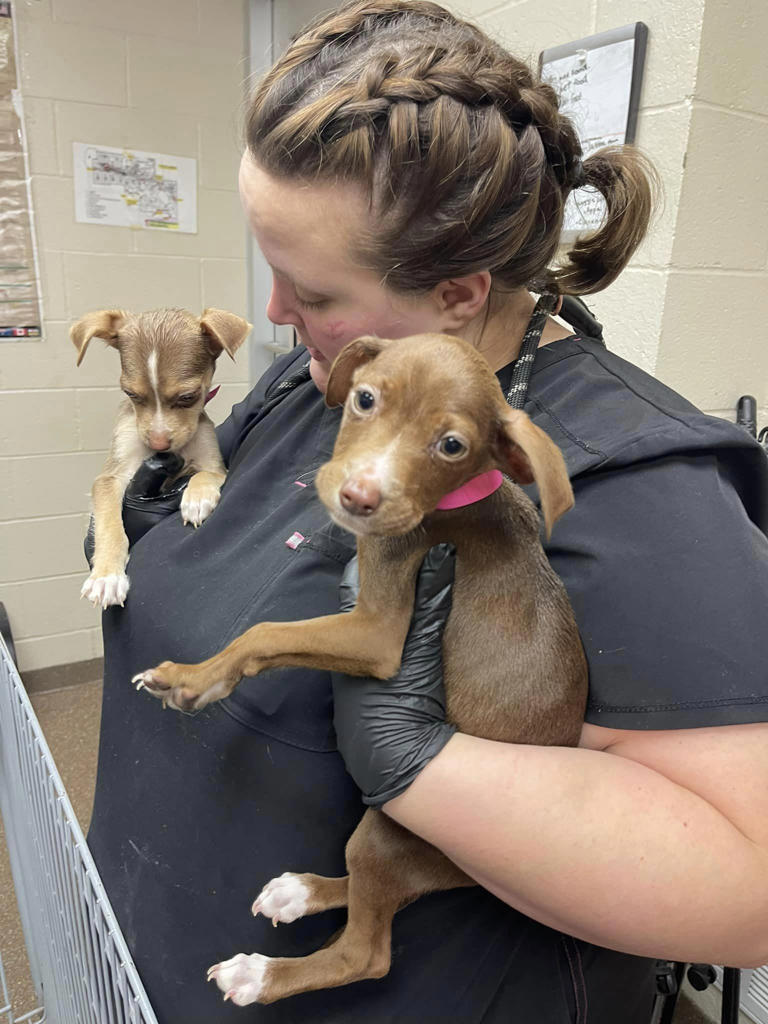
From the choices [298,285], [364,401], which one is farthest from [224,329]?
[364,401]

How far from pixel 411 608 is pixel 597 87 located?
1.60m

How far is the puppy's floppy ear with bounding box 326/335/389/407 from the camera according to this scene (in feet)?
2.95

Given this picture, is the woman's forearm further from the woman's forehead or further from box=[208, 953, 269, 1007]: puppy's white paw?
the woman's forehead

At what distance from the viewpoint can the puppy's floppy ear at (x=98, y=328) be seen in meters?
1.75

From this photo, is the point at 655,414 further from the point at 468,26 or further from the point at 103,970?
the point at 103,970

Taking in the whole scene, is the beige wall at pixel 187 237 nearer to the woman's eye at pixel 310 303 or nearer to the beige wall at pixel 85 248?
the beige wall at pixel 85 248

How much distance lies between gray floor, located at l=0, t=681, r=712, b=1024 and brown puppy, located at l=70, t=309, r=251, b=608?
5.05 ft

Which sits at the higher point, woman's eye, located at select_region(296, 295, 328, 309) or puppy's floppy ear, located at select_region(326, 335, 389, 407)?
woman's eye, located at select_region(296, 295, 328, 309)

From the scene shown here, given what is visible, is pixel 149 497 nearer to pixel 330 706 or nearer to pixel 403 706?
pixel 330 706

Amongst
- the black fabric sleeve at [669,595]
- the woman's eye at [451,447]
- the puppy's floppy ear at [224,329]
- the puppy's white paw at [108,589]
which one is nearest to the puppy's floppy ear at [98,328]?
the puppy's floppy ear at [224,329]

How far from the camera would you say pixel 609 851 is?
78 cm

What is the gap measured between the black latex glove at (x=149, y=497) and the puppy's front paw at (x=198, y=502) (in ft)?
0.54

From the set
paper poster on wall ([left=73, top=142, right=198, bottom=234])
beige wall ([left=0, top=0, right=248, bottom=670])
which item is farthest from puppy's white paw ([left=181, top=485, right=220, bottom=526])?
paper poster on wall ([left=73, top=142, right=198, bottom=234])

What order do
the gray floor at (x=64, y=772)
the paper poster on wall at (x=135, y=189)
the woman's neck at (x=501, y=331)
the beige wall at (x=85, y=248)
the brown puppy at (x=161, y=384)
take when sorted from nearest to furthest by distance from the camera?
the woman's neck at (x=501, y=331)
the brown puppy at (x=161, y=384)
the gray floor at (x=64, y=772)
the beige wall at (x=85, y=248)
the paper poster on wall at (x=135, y=189)
